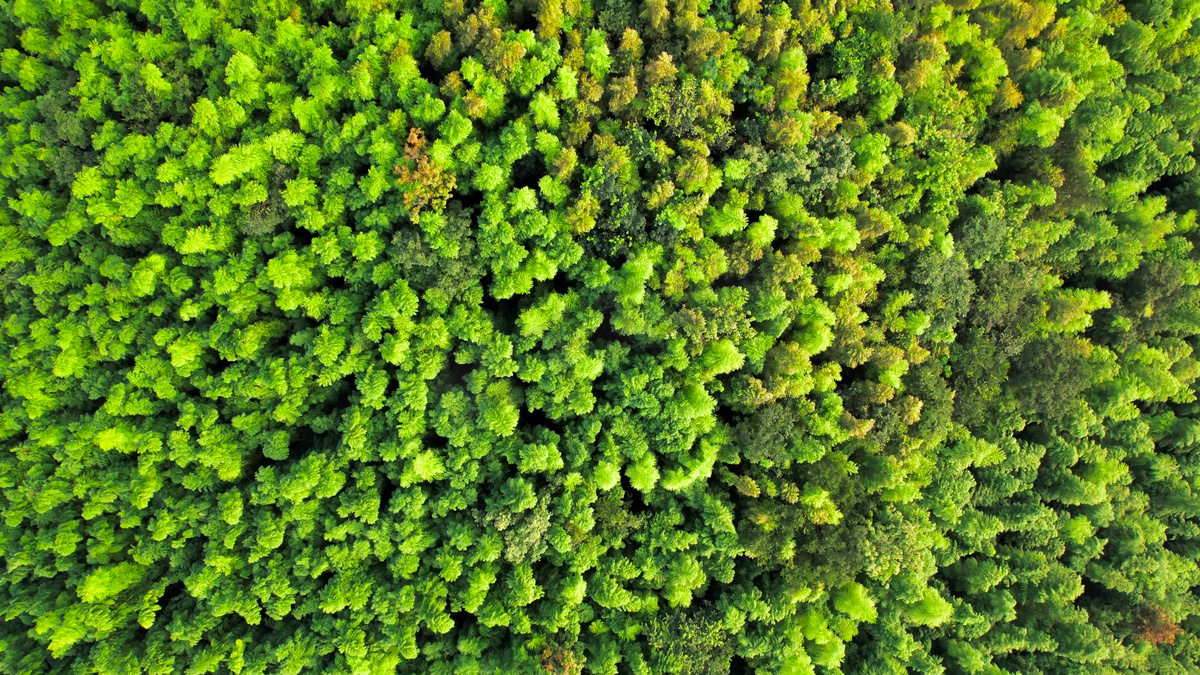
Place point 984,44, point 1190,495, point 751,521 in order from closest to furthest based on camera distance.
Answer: point 751,521 → point 984,44 → point 1190,495

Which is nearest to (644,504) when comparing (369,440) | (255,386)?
(369,440)

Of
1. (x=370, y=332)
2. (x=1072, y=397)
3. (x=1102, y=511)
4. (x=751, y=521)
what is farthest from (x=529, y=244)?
(x=1102, y=511)

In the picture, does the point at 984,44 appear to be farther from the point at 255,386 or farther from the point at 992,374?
the point at 255,386

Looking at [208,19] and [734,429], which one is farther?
[734,429]

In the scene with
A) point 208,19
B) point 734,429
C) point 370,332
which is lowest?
point 370,332

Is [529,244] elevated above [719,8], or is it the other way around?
[719,8]

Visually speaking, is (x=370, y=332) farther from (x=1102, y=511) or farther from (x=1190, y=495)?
(x=1190, y=495)

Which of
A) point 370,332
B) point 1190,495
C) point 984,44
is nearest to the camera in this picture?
point 370,332
